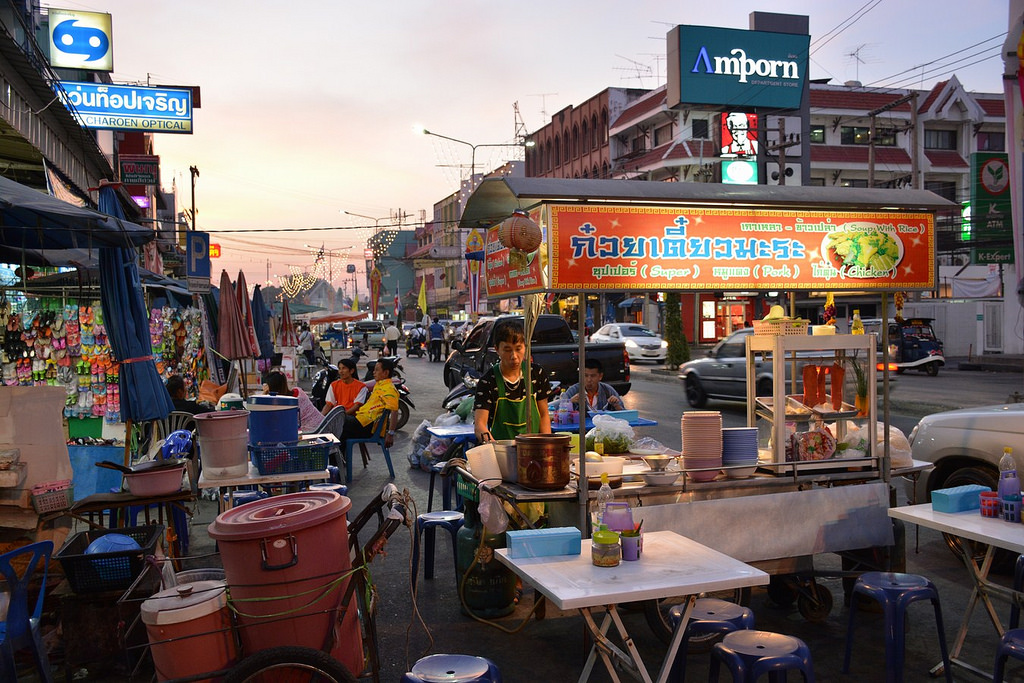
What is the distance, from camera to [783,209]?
5355 millimetres

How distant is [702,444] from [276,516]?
304 cm

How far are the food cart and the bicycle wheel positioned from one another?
1787mm

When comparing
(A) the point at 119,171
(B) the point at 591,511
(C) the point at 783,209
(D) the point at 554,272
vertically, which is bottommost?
(B) the point at 591,511

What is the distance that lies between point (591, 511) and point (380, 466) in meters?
7.05

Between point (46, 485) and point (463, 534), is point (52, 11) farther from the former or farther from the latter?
point (463, 534)

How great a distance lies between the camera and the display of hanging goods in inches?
182

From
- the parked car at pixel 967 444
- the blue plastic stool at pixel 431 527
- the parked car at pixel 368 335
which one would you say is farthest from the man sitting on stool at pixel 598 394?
the parked car at pixel 368 335

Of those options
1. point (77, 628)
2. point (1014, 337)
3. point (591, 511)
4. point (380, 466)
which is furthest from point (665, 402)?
point (1014, 337)

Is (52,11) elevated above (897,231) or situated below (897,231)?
above

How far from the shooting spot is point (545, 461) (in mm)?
4953

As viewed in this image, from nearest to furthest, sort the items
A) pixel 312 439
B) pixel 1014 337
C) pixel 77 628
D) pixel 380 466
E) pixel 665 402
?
1. pixel 77 628
2. pixel 312 439
3. pixel 380 466
4. pixel 665 402
5. pixel 1014 337

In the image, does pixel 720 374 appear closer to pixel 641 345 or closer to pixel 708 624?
pixel 708 624

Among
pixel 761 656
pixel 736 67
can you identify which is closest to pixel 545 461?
pixel 761 656

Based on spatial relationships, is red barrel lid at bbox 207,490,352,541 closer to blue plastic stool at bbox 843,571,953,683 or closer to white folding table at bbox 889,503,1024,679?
blue plastic stool at bbox 843,571,953,683
